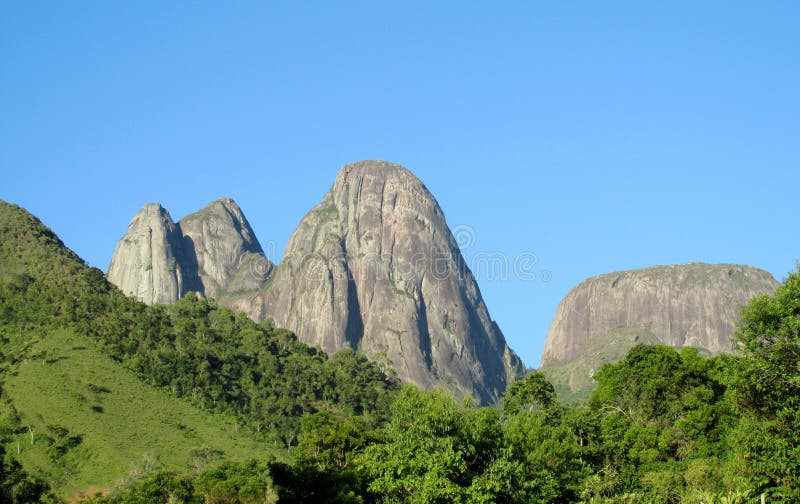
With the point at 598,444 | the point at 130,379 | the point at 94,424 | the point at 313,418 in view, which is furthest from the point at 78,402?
the point at 598,444

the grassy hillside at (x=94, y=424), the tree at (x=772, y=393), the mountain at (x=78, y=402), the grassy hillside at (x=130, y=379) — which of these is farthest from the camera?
the grassy hillside at (x=130, y=379)

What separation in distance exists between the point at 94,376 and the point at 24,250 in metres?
41.3

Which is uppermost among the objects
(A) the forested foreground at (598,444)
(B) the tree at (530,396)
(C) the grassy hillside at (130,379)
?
(C) the grassy hillside at (130,379)

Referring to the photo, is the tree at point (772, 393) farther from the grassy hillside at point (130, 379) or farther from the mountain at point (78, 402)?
the grassy hillside at point (130, 379)

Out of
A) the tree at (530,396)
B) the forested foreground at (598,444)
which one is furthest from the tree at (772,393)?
the tree at (530,396)

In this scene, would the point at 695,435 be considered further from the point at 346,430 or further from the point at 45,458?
the point at 45,458

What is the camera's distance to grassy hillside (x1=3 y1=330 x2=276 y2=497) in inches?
3656

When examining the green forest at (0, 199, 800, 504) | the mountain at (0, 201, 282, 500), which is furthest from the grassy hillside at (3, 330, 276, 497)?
the green forest at (0, 199, 800, 504)

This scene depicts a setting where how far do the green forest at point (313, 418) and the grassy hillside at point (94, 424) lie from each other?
229mm

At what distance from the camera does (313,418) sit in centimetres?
8056

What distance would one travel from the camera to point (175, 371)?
127 m

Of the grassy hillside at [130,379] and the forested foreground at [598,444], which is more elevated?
the grassy hillside at [130,379]

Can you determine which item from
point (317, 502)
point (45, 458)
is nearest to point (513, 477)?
point (317, 502)

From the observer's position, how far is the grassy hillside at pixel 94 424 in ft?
305
